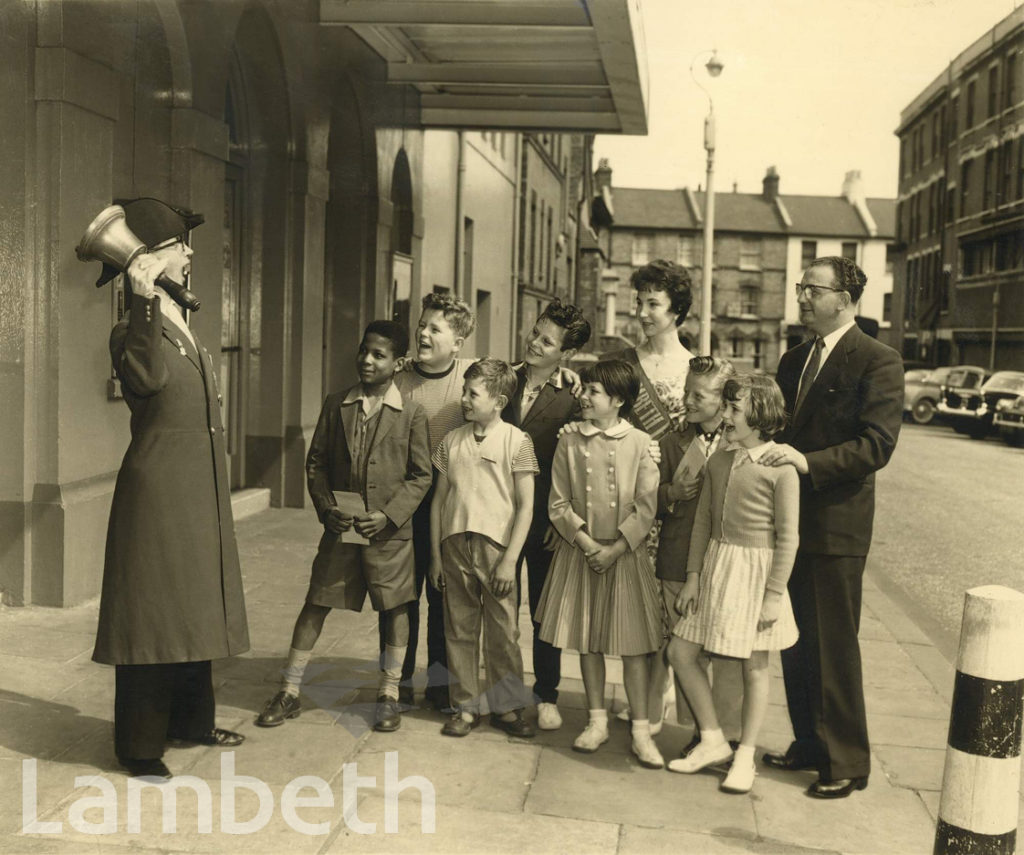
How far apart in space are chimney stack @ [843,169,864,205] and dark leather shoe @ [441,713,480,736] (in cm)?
7375

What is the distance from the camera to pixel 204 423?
13.1 ft

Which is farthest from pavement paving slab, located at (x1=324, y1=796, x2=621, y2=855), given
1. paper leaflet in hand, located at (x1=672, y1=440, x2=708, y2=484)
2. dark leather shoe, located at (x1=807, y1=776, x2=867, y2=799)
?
paper leaflet in hand, located at (x1=672, y1=440, x2=708, y2=484)

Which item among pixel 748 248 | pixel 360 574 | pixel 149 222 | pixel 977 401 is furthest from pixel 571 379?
pixel 748 248

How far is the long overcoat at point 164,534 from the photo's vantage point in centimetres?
384

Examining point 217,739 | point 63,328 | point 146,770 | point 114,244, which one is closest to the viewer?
point 114,244

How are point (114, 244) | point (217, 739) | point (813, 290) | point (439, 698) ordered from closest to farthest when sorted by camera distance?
point (114, 244), point (813, 290), point (217, 739), point (439, 698)

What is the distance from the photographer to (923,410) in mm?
31172

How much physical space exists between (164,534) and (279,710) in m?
1.04

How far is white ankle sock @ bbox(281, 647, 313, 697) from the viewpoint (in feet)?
14.9

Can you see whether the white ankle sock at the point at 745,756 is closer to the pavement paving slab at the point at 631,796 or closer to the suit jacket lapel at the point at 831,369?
the pavement paving slab at the point at 631,796

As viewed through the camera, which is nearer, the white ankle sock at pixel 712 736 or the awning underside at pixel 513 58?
the white ankle sock at pixel 712 736

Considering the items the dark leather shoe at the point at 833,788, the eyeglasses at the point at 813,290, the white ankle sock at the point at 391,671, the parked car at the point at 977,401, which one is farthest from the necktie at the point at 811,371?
the parked car at the point at 977,401

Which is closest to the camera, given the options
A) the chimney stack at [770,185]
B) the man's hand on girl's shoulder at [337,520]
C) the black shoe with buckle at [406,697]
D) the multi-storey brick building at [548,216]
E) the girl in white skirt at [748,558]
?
the girl in white skirt at [748,558]

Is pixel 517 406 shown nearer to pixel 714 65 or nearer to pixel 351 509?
pixel 351 509
